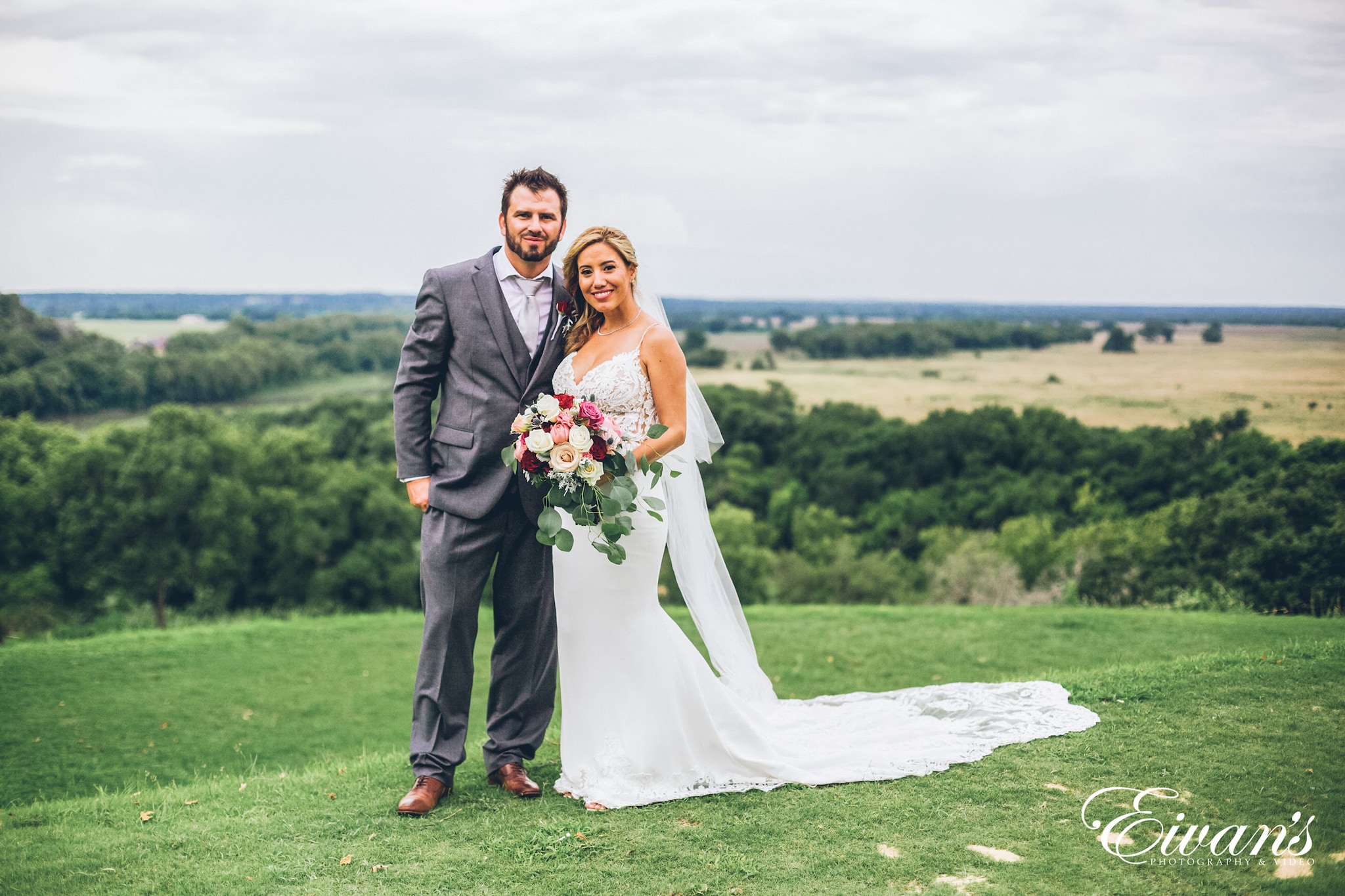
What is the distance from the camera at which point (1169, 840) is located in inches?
138

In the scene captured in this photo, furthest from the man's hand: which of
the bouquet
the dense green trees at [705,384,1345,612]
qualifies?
the dense green trees at [705,384,1345,612]

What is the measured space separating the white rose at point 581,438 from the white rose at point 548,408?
103 mm

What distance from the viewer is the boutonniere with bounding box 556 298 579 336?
4445mm

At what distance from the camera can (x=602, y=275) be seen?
4.26m

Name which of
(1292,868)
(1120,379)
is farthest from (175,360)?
(1292,868)

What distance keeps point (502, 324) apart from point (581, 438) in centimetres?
81

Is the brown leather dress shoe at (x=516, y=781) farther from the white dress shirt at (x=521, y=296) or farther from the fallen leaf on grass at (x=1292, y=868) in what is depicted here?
the fallen leaf on grass at (x=1292, y=868)

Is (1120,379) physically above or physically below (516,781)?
above

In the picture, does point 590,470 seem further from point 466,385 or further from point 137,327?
point 137,327

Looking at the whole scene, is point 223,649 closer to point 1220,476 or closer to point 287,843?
point 287,843

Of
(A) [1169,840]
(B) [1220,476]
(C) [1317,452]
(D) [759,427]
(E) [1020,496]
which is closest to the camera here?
(A) [1169,840]

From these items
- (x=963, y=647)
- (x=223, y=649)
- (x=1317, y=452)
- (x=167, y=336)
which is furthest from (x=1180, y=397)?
(x=167, y=336)

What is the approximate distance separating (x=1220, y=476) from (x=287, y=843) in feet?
82.0

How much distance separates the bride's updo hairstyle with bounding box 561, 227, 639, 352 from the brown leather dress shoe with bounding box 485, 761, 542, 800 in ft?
6.84
